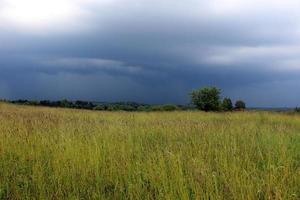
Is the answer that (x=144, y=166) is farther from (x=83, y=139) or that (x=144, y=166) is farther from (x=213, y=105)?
(x=213, y=105)

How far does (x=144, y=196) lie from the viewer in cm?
515

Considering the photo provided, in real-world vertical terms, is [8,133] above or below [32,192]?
above

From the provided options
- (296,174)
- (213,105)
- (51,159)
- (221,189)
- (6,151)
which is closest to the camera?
(221,189)

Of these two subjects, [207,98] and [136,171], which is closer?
[136,171]

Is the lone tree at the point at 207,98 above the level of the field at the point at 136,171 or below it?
above

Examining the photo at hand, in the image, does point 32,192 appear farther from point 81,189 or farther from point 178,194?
point 178,194

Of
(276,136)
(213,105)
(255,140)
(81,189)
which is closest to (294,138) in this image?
(276,136)

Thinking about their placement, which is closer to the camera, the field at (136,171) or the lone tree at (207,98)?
the field at (136,171)

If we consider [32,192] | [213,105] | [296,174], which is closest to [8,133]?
[32,192]

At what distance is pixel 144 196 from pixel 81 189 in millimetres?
874

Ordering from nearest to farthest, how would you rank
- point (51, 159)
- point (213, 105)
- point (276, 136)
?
point (51, 159) → point (276, 136) → point (213, 105)

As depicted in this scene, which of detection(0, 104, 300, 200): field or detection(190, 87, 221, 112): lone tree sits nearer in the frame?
detection(0, 104, 300, 200): field

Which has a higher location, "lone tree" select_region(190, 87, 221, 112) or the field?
"lone tree" select_region(190, 87, 221, 112)

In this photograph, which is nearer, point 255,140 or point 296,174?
point 296,174
